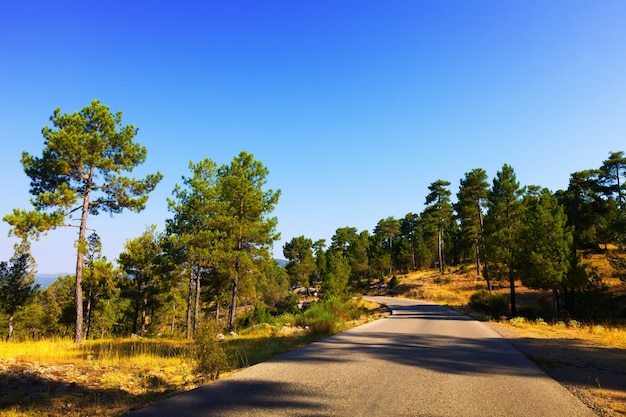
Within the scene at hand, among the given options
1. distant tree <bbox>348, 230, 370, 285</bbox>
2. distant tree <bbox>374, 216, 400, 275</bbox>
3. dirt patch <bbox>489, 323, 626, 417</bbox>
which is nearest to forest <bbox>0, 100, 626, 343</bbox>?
dirt patch <bbox>489, 323, 626, 417</bbox>

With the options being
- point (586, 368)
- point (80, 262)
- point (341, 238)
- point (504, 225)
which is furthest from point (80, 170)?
point (341, 238)

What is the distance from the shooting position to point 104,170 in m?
18.7

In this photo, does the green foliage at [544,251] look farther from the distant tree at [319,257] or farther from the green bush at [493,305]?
the distant tree at [319,257]

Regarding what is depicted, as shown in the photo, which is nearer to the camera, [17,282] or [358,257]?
[17,282]

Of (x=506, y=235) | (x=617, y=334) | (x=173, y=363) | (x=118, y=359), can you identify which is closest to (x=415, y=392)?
(x=173, y=363)

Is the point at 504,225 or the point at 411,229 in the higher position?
the point at 411,229

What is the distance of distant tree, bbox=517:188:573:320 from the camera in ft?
75.3

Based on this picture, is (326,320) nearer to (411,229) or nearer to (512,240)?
(512,240)

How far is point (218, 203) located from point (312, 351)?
16.8 m

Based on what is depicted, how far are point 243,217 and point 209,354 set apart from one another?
18903 millimetres

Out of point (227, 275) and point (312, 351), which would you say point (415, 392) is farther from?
point (227, 275)

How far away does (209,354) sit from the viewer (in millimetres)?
7672

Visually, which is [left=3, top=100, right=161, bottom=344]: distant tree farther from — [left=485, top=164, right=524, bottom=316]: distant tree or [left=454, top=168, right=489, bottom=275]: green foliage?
[left=454, top=168, right=489, bottom=275]: green foliage

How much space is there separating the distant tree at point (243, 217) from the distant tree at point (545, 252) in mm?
18011
